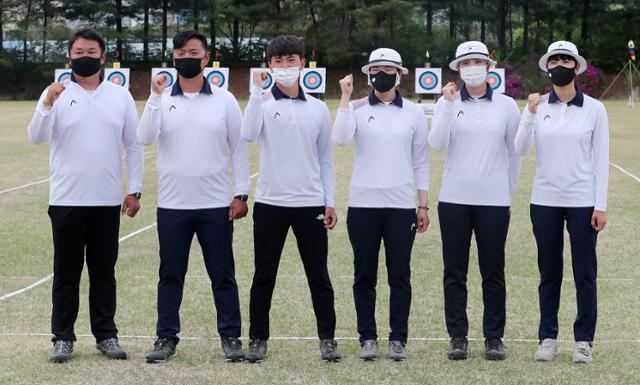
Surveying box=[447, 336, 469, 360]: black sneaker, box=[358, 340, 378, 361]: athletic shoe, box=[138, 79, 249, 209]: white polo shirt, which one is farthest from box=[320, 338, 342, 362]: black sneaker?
box=[138, 79, 249, 209]: white polo shirt

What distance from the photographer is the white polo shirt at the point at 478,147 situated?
621cm

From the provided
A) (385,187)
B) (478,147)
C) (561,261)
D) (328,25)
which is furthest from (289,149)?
(328,25)

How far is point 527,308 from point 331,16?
4560 cm

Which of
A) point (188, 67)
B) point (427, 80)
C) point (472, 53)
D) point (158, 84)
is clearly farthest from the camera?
point (427, 80)

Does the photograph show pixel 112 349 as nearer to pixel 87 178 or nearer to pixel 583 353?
pixel 87 178

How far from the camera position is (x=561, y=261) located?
6.31 metres

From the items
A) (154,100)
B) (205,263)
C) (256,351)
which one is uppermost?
(154,100)

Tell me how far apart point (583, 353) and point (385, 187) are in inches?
57.3

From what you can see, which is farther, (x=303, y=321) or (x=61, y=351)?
(x=303, y=321)

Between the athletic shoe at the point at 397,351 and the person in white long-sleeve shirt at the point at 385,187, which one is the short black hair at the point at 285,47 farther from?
the athletic shoe at the point at 397,351

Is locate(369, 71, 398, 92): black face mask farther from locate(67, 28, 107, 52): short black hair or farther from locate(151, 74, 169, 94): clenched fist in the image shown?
locate(67, 28, 107, 52): short black hair

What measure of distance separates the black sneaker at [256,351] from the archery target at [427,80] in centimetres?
2318

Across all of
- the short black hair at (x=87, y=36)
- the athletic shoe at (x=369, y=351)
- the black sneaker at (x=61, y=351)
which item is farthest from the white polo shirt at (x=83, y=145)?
the athletic shoe at (x=369, y=351)

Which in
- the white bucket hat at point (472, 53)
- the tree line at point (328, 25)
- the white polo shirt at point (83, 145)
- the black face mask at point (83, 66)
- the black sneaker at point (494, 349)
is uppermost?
the tree line at point (328, 25)
